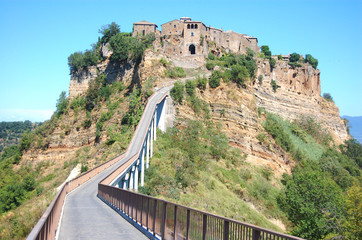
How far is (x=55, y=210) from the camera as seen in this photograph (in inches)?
456

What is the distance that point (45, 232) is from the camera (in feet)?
27.7

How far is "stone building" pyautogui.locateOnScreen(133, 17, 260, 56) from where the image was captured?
62.1 m

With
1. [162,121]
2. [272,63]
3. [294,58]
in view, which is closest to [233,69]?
[162,121]

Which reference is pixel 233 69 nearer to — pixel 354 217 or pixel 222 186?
pixel 222 186

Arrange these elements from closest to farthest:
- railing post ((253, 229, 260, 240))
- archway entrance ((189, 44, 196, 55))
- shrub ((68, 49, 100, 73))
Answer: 1. railing post ((253, 229, 260, 240))
2. shrub ((68, 49, 100, 73))
3. archway entrance ((189, 44, 196, 55))

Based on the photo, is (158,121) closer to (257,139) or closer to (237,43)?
(257,139)

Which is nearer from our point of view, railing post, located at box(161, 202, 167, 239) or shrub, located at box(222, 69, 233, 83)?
railing post, located at box(161, 202, 167, 239)

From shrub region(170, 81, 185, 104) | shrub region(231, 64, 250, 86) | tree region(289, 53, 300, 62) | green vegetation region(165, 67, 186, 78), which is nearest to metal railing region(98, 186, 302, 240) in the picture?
shrub region(170, 81, 185, 104)

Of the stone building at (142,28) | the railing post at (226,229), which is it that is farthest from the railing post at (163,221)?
the stone building at (142,28)

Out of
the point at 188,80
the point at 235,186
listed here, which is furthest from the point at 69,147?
the point at 235,186

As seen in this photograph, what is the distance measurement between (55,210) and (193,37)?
5473 cm

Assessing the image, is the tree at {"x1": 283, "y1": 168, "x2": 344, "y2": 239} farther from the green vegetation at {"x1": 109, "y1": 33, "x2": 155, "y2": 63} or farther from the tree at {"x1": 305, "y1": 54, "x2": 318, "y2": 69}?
the tree at {"x1": 305, "y1": 54, "x2": 318, "y2": 69}

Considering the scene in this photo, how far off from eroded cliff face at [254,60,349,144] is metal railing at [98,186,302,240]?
51.2m

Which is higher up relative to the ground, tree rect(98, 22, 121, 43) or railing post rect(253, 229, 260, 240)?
tree rect(98, 22, 121, 43)
